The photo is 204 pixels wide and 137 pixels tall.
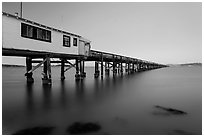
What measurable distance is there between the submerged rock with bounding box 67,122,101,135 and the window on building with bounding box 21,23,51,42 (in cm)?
1063

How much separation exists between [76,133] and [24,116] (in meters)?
3.59

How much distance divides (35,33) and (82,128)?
11.9 meters

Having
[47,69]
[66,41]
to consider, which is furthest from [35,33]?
[66,41]

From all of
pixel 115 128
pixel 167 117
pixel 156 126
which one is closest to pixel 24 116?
pixel 115 128

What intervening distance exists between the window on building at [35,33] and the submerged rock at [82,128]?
10.6m

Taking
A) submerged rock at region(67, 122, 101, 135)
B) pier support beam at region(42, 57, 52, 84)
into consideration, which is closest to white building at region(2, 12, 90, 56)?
pier support beam at region(42, 57, 52, 84)

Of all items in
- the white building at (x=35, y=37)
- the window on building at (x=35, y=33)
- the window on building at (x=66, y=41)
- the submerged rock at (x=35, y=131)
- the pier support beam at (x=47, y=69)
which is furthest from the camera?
the window on building at (x=66, y=41)

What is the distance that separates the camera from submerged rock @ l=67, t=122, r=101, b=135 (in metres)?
6.16

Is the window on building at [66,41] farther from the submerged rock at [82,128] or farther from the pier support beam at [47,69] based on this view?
the submerged rock at [82,128]

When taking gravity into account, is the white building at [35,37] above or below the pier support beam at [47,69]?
above

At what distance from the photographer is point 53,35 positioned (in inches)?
696

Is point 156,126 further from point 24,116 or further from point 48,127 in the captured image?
point 24,116

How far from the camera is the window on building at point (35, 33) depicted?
14.2 meters

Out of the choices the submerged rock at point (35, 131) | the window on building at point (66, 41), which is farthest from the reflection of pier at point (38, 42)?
the submerged rock at point (35, 131)
